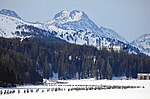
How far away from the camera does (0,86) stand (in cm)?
9688

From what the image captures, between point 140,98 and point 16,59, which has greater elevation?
point 16,59

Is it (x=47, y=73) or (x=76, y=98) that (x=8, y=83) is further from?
(x=47, y=73)

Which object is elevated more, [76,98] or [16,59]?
[16,59]

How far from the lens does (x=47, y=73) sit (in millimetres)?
193750

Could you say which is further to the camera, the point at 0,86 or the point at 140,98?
the point at 0,86

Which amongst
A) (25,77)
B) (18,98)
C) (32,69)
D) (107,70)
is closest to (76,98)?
(18,98)

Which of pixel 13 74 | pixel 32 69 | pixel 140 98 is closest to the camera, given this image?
pixel 140 98

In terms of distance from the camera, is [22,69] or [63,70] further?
[63,70]

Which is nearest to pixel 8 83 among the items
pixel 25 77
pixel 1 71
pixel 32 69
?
pixel 1 71

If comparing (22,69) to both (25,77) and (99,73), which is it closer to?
(25,77)

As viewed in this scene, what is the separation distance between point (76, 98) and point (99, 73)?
5476 inches

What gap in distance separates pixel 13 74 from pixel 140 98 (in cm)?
5381

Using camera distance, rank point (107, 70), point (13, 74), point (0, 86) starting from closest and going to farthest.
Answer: point (0, 86) → point (13, 74) → point (107, 70)

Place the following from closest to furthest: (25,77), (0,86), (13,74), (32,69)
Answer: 1. (0,86)
2. (13,74)
3. (25,77)
4. (32,69)
